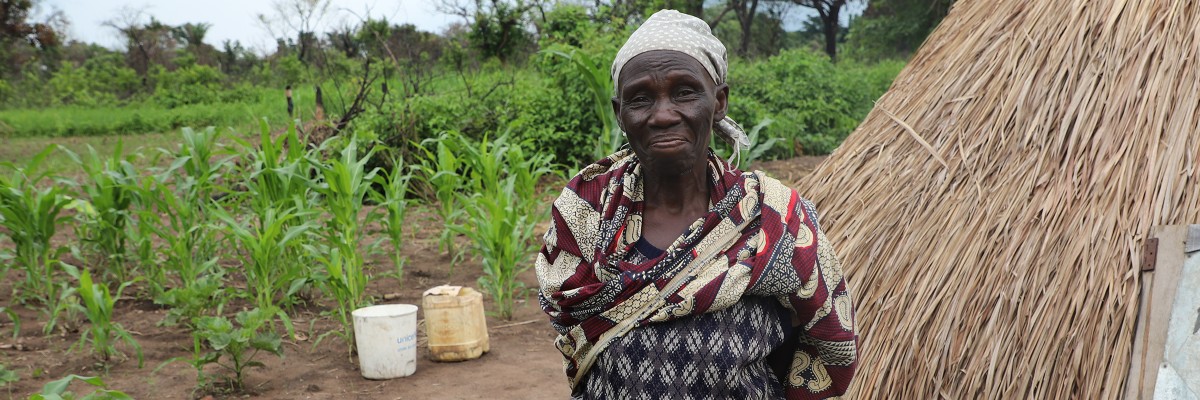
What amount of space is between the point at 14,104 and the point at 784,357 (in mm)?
18858

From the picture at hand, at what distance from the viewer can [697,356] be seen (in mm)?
1450

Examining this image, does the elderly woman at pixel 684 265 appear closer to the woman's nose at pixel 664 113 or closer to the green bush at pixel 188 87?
the woman's nose at pixel 664 113

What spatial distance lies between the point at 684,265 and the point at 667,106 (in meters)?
0.24

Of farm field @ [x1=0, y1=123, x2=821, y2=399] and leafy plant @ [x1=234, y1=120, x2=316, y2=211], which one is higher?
leafy plant @ [x1=234, y1=120, x2=316, y2=211]

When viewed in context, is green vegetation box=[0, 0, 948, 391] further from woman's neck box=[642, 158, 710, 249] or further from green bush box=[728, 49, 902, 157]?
woman's neck box=[642, 158, 710, 249]

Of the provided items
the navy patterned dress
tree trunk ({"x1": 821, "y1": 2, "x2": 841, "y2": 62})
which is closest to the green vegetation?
the navy patterned dress

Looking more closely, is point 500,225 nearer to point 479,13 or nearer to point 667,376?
point 667,376

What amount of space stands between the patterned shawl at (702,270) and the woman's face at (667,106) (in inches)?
3.8

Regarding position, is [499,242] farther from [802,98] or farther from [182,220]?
[802,98]

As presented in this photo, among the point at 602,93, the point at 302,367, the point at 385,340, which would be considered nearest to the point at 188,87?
the point at 602,93

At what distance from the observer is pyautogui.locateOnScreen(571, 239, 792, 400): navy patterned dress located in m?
1.45

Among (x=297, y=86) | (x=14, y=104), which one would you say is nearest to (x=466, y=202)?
(x=297, y=86)

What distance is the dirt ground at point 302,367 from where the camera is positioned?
3545mm

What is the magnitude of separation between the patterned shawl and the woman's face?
97mm
